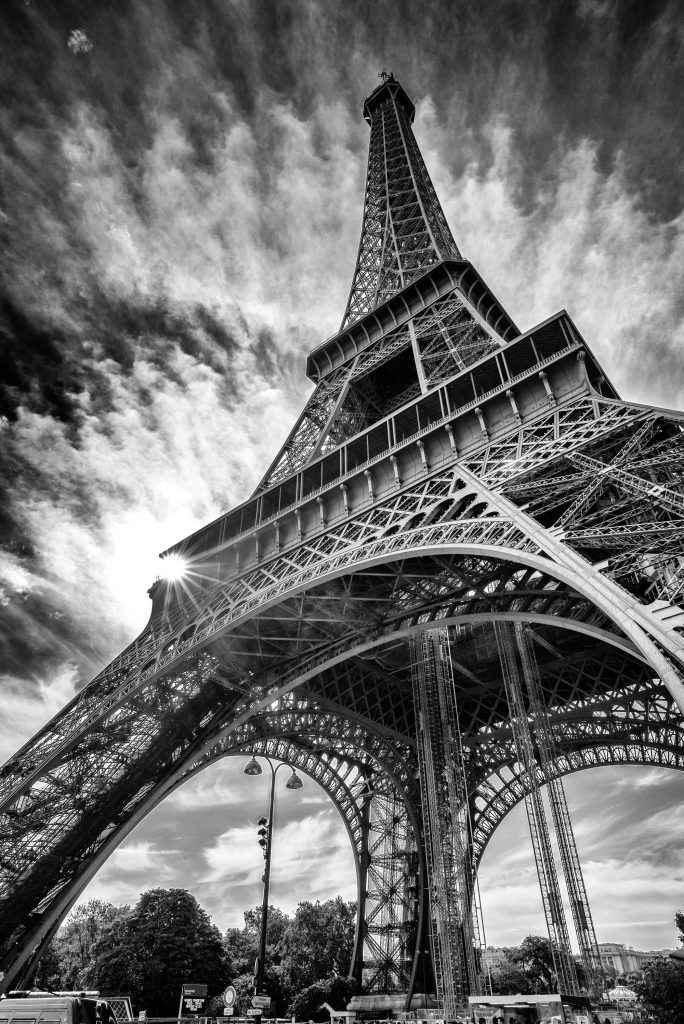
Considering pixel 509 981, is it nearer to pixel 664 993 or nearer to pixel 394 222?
pixel 664 993

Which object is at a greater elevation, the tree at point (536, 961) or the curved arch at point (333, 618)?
the curved arch at point (333, 618)

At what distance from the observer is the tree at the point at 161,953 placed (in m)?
28.8

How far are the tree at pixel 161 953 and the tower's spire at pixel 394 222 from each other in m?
32.6

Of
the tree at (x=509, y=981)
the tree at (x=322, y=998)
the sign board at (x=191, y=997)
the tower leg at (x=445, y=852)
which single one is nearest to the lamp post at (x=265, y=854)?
the sign board at (x=191, y=997)

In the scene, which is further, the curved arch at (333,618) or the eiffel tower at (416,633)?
the curved arch at (333,618)

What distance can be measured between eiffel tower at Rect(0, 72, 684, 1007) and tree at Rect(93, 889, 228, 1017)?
8.14 meters

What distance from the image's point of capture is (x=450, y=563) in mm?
18297

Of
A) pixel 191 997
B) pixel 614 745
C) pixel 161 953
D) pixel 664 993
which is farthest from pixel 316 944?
pixel 191 997

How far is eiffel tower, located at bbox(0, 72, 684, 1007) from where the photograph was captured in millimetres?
12648

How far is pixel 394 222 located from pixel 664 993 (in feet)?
125

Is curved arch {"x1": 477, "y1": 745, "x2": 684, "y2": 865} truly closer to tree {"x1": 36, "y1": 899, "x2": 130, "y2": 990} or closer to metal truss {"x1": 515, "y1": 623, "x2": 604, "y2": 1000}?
metal truss {"x1": 515, "y1": 623, "x2": 604, "y2": 1000}

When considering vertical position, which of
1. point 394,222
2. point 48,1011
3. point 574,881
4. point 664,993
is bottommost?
point 48,1011

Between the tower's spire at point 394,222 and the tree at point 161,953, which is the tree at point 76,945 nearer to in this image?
the tree at point 161,953

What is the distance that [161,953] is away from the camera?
30031 mm
